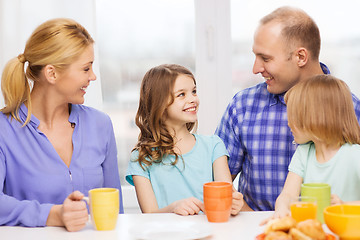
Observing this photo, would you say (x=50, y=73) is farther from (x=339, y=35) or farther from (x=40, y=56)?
(x=339, y=35)

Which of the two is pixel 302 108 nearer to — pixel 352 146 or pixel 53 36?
pixel 352 146

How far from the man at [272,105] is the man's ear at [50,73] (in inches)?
33.0

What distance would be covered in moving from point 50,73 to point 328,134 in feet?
3.26

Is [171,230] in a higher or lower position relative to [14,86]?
lower

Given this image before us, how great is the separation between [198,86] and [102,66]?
588 mm

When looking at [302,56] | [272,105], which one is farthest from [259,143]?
[302,56]

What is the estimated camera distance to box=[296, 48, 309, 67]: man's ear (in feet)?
7.00

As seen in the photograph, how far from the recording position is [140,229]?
135 cm

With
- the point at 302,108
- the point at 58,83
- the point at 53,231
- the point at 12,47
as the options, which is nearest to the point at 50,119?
the point at 58,83

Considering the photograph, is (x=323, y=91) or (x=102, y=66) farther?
(x=102, y=66)

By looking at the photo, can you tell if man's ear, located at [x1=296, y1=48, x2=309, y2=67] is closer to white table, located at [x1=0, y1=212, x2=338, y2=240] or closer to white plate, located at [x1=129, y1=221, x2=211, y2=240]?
white table, located at [x1=0, y1=212, x2=338, y2=240]

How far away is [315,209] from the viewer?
123 cm

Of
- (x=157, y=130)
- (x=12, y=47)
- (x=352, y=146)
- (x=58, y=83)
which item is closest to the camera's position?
(x=352, y=146)

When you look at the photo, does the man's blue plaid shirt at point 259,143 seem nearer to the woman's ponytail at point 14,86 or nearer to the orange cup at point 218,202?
the orange cup at point 218,202
